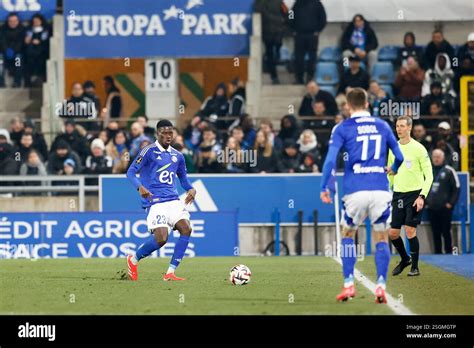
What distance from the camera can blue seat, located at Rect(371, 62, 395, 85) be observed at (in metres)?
27.8

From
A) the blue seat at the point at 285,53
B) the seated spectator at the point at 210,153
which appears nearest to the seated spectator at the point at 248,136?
the seated spectator at the point at 210,153

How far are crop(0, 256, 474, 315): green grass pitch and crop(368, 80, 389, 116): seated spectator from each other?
5627 mm

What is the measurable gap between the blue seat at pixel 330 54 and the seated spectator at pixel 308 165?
3.61 metres

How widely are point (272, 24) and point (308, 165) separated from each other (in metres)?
3.91

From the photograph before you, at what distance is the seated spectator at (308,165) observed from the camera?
2494 cm

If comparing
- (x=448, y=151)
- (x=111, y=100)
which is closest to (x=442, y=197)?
(x=448, y=151)

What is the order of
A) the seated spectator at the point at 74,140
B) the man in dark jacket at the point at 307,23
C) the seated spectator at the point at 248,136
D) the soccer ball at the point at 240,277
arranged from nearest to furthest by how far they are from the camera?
1. the soccer ball at the point at 240,277
2. the seated spectator at the point at 248,136
3. the seated spectator at the point at 74,140
4. the man in dark jacket at the point at 307,23

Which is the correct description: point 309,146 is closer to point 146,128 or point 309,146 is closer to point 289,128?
point 289,128

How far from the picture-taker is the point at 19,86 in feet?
95.7

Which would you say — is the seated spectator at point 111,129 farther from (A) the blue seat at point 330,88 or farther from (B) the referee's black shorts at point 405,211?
(B) the referee's black shorts at point 405,211

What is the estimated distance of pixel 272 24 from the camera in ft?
90.7

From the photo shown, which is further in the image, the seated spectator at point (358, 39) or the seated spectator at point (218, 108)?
the seated spectator at point (358, 39)
